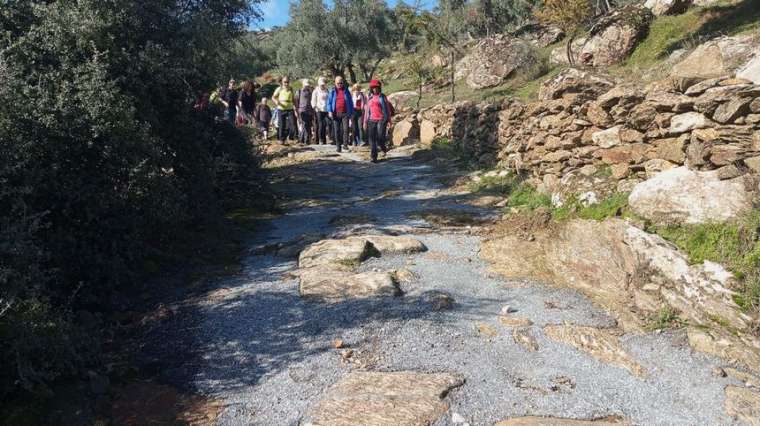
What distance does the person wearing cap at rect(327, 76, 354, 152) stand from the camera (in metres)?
12.6

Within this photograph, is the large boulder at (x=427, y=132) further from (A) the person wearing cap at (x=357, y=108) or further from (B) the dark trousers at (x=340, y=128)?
(B) the dark trousers at (x=340, y=128)

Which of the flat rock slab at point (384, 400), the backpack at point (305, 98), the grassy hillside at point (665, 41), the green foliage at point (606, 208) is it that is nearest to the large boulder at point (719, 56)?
the grassy hillside at point (665, 41)

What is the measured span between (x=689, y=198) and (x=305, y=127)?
11.1 m

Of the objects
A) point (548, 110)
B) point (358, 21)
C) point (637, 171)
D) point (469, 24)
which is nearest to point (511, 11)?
point (469, 24)

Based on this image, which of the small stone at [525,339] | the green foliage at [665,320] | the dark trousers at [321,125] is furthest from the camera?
the dark trousers at [321,125]

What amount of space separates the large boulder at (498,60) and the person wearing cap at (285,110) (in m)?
7.00

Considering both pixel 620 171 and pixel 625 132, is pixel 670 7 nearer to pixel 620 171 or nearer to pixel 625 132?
pixel 625 132

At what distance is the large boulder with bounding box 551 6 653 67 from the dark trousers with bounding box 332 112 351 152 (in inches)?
264

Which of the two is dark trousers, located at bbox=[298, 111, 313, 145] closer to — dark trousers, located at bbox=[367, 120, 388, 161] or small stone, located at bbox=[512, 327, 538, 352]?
dark trousers, located at bbox=[367, 120, 388, 161]

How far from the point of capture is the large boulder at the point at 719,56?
7594mm

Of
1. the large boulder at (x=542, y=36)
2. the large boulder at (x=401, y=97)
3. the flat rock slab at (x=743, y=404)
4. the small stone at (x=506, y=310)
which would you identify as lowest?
the flat rock slab at (x=743, y=404)

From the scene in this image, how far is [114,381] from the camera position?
3.98 m

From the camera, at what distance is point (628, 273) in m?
5.39

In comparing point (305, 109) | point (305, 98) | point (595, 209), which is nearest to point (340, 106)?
point (305, 98)
